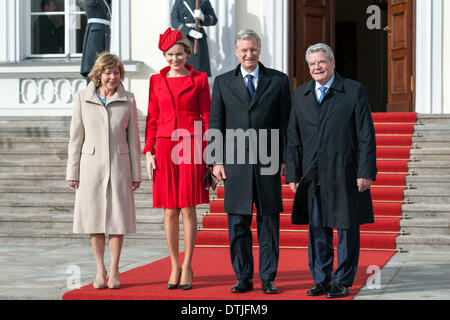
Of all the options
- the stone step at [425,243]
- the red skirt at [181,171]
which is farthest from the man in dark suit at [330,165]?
the stone step at [425,243]

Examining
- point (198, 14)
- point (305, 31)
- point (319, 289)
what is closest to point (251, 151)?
point (319, 289)

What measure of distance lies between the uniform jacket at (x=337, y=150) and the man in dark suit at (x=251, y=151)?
144mm

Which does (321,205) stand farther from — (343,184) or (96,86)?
(96,86)

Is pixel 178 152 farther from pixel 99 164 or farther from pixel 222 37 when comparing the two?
pixel 222 37

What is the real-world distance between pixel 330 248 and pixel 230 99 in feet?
Answer: 3.88

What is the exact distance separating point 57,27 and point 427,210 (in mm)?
6132

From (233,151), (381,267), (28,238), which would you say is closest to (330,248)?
(233,151)

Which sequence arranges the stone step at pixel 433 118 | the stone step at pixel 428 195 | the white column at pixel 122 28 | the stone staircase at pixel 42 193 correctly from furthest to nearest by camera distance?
1. the white column at pixel 122 28
2. the stone step at pixel 433 118
3. the stone staircase at pixel 42 193
4. the stone step at pixel 428 195

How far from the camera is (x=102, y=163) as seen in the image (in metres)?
5.59

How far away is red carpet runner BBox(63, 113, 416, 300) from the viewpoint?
5.34 metres

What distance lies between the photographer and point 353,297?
16.8 feet

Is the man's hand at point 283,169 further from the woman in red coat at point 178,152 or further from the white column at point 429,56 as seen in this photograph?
the white column at point 429,56

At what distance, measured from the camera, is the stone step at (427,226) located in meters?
7.61

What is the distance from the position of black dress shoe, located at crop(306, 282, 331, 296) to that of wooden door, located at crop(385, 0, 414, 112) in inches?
236
